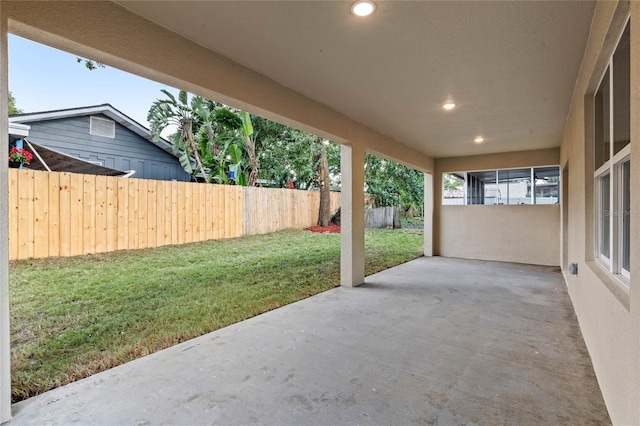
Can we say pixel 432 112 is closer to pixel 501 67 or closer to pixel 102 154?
pixel 501 67

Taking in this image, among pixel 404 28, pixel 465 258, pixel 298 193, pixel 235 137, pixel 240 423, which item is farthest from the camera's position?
pixel 298 193

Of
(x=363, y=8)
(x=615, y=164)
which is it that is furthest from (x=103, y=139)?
(x=615, y=164)

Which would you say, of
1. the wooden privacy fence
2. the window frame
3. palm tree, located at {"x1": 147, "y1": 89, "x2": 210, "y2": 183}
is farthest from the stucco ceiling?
palm tree, located at {"x1": 147, "y1": 89, "x2": 210, "y2": 183}

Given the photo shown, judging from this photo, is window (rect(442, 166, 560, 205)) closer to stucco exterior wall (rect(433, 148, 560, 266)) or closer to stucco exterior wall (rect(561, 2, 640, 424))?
stucco exterior wall (rect(433, 148, 560, 266))

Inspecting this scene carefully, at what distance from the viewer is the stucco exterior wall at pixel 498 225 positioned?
777cm

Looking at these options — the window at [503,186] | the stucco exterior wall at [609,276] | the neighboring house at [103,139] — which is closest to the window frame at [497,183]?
the window at [503,186]

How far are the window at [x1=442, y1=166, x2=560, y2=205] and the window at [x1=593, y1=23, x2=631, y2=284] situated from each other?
565cm

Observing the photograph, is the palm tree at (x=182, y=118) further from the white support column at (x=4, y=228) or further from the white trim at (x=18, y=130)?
the white support column at (x=4, y=228)

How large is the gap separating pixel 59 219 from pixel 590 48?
9.06m

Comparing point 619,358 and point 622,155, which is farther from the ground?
point 622,155

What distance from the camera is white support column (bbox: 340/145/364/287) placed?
5.59 m

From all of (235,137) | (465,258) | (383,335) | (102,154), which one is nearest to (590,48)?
(383,335)

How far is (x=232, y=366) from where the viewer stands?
2783mm

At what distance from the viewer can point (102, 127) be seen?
11594 mm
